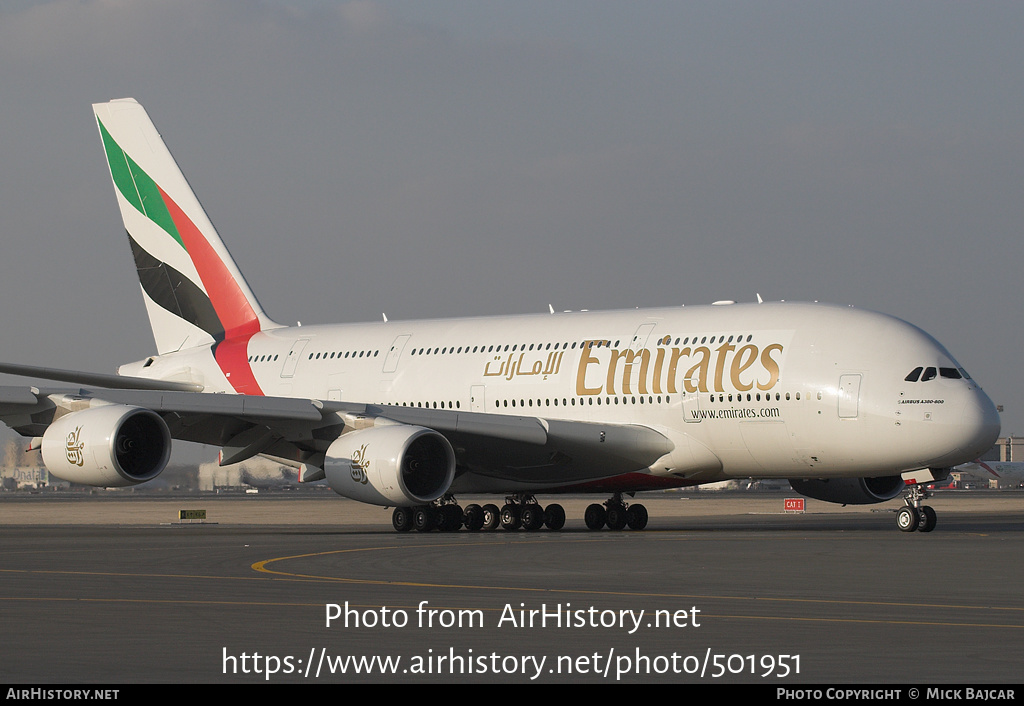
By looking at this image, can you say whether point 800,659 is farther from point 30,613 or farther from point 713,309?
point 713,309

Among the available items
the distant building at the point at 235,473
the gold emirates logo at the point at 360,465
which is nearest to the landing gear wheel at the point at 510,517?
the gold emirates logo at the point at 360,465

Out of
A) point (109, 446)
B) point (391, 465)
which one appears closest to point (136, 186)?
point (109, 446)

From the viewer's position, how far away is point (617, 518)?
32.4 meters

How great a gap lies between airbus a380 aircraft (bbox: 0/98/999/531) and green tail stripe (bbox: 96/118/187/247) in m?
5.08

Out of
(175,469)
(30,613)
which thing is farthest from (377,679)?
(175,469)

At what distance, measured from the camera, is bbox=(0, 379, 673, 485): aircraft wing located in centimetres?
2847

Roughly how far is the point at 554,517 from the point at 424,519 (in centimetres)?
330

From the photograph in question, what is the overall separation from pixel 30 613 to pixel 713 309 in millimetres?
18927

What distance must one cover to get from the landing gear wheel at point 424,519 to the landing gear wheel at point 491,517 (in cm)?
159

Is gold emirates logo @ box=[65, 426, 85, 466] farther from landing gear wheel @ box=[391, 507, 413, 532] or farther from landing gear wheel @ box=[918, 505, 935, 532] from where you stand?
landing gear wheel @ box=[918, 505, 935, 532]

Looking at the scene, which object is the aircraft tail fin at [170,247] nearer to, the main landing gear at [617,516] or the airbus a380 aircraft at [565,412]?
the airbus a380 aircraft at [565,412]

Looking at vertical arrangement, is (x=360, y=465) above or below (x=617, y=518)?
above

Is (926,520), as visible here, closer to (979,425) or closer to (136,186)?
(979,425)
